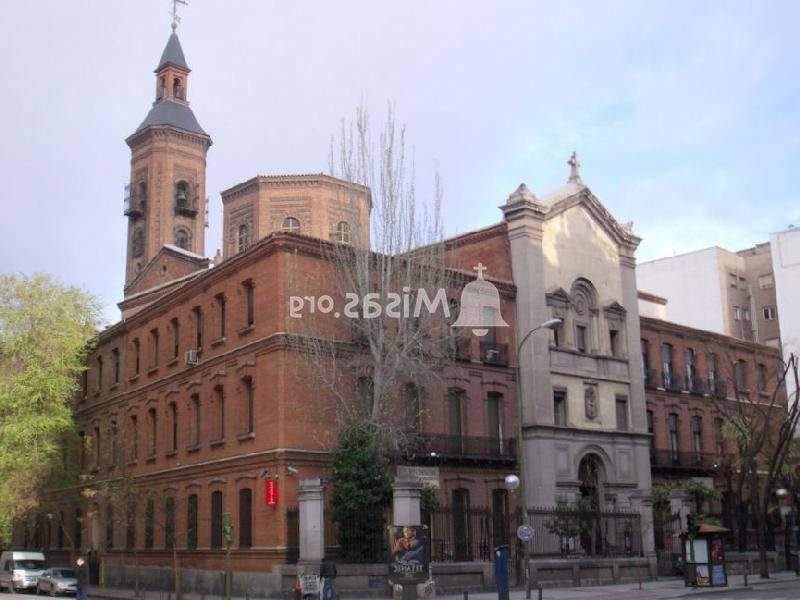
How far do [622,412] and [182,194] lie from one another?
142 feet

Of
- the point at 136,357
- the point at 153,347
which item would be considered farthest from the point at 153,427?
the point at 136,357

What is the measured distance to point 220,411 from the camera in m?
37.0

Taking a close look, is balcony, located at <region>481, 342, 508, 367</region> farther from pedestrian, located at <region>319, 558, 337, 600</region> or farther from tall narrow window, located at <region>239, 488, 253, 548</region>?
pedestrian, located at <region>319, 558, 337, 600</region>

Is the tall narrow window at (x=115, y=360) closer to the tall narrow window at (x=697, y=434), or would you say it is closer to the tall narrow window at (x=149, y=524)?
the tall narrow window at (x=149, y=524)

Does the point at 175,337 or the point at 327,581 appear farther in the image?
the point at 175,337

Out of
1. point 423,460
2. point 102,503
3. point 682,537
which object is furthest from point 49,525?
point 682,537

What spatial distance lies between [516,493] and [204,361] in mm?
13693

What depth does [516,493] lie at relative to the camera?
125 feet

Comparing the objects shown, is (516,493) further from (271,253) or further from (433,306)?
(271,253)

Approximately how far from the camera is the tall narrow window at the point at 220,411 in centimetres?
3644

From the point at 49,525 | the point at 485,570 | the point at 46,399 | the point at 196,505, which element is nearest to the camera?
the point at 485,570

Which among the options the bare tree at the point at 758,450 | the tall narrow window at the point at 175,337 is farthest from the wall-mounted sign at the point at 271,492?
the bare tree at the point at 758,450

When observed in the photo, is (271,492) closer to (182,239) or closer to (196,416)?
(196,416)

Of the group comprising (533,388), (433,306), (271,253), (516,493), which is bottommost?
(516,493)
